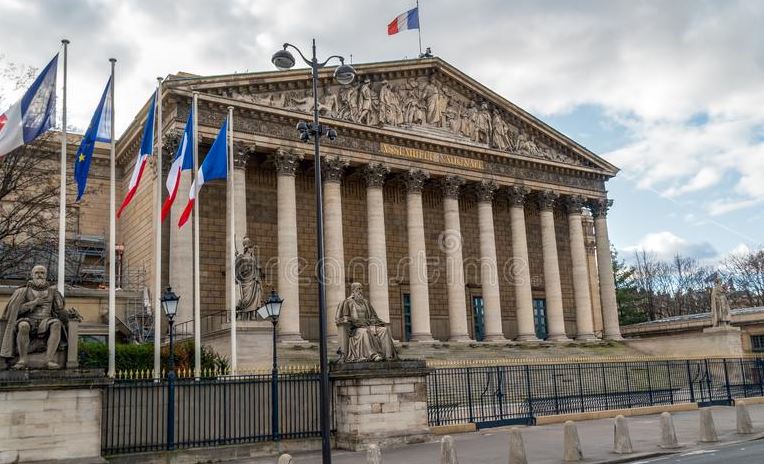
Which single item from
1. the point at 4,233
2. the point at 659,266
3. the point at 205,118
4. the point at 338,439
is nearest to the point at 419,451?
the point at 338,439

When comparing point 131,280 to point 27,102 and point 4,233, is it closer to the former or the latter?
point 4,233

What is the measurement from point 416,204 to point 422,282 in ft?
13.4

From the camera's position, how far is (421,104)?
1512 inches

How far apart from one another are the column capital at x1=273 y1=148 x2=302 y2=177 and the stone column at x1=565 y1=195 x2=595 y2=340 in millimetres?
18799

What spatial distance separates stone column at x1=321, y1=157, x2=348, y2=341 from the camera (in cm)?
3319

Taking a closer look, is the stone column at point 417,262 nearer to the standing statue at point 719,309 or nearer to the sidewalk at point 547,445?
the sidewalk at point 547,445

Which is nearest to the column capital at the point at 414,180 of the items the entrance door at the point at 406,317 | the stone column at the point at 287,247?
the entrance door at the point at 406,317

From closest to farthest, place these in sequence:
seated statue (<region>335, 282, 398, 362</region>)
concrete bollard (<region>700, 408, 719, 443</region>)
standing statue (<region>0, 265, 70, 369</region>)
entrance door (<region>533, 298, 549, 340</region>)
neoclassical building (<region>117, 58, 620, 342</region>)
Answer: standing statue (<region>0, 265, 70, 369</region>) < concrete bollard (<region>700, 408, 719, 443</region>) < seated statue (<region>335, 282, 398, 362</region>) < neoclassical building (<region>117, 58, 620, 342</region>) < entrance door (<region>533, 298, 549, 340</region>)

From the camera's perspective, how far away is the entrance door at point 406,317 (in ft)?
126

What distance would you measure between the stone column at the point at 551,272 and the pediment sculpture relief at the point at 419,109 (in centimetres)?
282

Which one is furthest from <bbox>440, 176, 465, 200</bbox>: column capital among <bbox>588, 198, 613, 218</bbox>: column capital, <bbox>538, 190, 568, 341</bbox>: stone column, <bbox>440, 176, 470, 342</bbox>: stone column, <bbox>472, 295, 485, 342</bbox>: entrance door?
<bbox>588, 198, 613, 218</bbox>: column capital

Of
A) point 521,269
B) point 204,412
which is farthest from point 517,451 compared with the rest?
point 521,269

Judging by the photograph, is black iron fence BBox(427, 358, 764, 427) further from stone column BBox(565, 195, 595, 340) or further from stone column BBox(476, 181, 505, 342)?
stone column BBox(565, 195, 595, 340)

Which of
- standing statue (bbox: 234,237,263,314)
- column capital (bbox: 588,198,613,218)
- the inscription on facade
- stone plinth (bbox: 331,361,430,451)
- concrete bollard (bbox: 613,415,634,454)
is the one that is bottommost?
concrete bollard (bbox: 613,415,634,454)
